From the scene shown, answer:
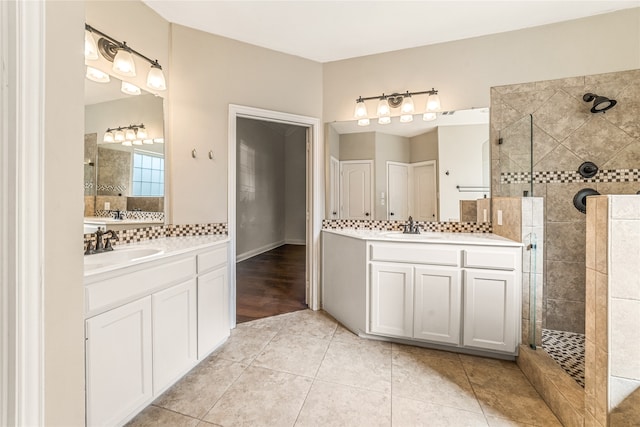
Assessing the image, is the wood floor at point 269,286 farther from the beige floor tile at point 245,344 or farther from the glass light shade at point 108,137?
the glass light shade at point 108,137

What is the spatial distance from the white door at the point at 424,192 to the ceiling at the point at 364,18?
1.18 metres

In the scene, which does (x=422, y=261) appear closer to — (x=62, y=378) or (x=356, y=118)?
(x=356, y=118)

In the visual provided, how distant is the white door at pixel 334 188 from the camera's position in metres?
2.94

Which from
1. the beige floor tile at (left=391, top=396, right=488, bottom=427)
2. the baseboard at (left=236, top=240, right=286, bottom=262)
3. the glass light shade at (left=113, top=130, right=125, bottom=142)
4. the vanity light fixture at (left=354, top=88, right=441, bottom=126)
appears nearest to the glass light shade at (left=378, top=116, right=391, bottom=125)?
the vanity light fixture at (left=354, top=88, right=441, bottom=126)

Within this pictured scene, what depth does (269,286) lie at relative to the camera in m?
3.73

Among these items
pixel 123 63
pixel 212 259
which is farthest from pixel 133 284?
pixel 123 63

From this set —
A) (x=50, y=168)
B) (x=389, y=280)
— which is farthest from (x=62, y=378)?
(x=389, y=280)

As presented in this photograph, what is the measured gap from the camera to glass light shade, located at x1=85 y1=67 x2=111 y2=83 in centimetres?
180

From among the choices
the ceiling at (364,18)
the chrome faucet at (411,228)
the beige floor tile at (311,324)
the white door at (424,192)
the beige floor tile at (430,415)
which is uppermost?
the ceiling at (364,18)

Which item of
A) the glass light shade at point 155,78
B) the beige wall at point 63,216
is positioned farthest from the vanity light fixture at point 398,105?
the beige wall at point 63,216

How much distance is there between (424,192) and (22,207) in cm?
268

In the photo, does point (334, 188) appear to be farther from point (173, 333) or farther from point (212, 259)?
point (173, 333)

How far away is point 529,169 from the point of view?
239 cm
